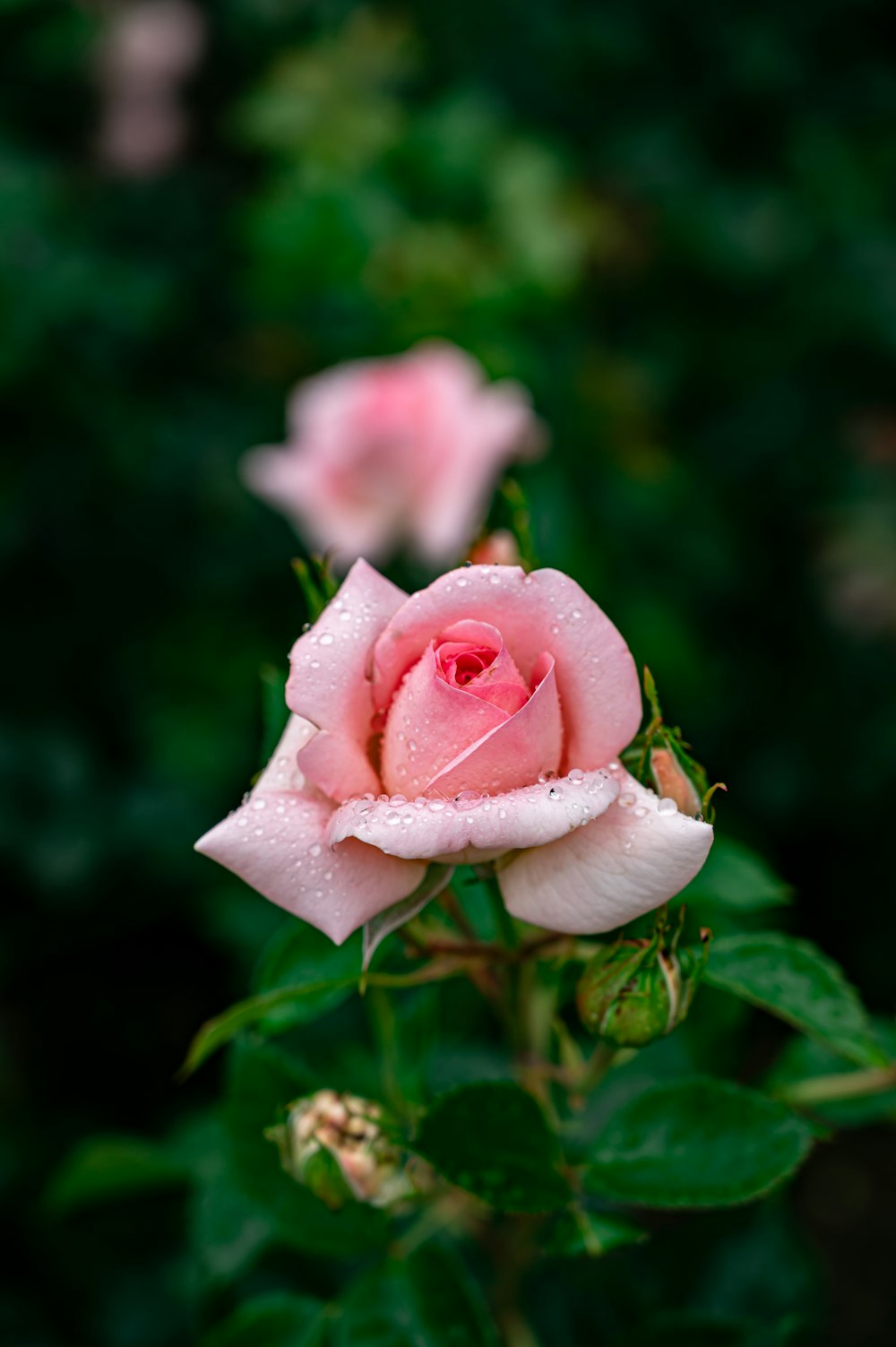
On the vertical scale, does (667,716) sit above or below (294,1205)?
below

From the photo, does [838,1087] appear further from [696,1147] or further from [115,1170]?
[115,1170]

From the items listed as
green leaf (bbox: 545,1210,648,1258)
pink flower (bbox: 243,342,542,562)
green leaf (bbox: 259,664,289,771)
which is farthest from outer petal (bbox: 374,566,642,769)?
pink flower (bbox: 243,342,542,562)

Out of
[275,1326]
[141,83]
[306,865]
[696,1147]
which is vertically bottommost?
[275,1326]

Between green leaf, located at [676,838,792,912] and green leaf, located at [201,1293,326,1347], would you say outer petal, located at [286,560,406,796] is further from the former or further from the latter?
green leaf, located at [201,1293,326,1347]

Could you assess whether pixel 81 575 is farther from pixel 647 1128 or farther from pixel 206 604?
pixel 647 1128

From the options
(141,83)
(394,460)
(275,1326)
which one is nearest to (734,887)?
(275,1326)

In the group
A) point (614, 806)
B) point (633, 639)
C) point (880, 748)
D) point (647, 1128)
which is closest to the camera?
point (614, 806)

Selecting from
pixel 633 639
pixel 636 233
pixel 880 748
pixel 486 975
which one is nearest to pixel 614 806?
pixel 486 975
